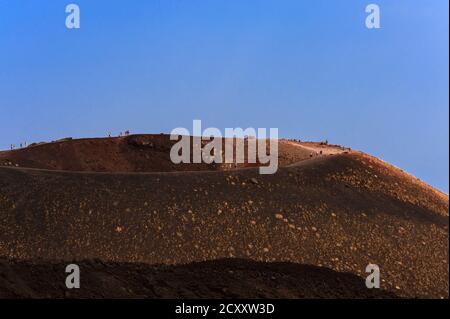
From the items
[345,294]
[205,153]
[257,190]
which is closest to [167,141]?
[205,153]

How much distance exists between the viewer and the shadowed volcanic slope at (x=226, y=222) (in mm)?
13305

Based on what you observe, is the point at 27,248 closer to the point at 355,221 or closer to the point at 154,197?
the point at 154,197

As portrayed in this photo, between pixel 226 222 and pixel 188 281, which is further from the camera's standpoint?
pixel 226 222

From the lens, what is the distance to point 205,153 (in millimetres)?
24875

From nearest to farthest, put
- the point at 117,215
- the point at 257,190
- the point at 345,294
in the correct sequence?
1. the point at 345,294
2. the point at 117,215
3. the point at 257,190

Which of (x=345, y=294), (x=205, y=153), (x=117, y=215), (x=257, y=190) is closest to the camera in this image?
(x=345, y=294)

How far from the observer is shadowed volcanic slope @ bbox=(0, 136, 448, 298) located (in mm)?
13305

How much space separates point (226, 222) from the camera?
555 inches

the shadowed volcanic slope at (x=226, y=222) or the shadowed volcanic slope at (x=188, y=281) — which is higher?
the shadowed volcanic slope at (x=226, y=222)

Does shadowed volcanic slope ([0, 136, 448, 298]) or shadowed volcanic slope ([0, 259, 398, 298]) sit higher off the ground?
shadowed volcanic slope ([0, 136, 448, 298])

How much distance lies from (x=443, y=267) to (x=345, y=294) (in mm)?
3159

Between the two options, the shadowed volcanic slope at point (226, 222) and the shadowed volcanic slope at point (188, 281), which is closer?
the shadowed volcanic slope at point (188, 281)

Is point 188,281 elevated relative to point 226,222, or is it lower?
lower

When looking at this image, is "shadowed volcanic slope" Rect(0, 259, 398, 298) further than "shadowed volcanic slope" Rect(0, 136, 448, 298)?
No
